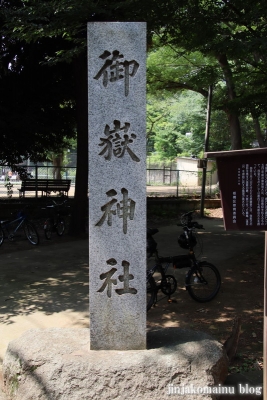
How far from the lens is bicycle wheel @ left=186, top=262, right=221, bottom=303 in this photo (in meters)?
6.23

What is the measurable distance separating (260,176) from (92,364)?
2.06 m

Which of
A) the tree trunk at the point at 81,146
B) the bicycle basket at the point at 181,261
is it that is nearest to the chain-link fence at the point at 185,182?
the tree trunk at the point at 81,146

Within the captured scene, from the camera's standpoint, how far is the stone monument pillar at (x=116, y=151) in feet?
12.7

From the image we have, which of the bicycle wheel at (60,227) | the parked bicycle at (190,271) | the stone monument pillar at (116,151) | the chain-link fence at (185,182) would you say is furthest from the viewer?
the chain-link fence at (185,182)

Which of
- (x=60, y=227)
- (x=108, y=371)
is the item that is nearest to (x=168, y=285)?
(x=108, y=371)

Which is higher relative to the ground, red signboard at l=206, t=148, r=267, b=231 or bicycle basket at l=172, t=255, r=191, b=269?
red signboard at l=206, t=148, r=267, b=231

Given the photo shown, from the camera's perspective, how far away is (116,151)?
3.88 metres

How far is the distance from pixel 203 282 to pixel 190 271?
0.88 ft

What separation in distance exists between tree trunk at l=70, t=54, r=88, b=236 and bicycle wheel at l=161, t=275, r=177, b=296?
236 inches

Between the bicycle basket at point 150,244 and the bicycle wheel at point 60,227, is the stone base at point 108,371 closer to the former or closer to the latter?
the bicycle basket at point 150,244

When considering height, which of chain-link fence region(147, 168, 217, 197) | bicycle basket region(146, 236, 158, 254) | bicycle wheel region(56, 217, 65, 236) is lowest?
bicycle wheel region(56, 217, 65, 236)

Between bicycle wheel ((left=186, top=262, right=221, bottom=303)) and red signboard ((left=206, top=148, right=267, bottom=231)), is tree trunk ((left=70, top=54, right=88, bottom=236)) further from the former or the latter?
red signboard ((left=206, top=148, right=267, bottom=231))

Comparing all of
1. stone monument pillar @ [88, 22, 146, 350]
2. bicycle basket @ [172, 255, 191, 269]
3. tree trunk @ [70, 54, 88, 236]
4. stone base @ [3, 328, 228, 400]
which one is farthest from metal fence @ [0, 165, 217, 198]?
stone base @ [3, 328, 228, 400]

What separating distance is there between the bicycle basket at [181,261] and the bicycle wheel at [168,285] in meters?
0.18
